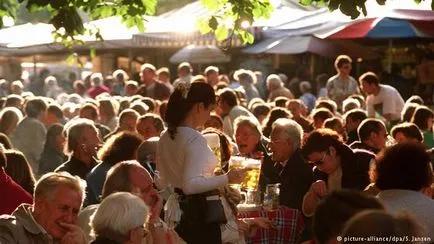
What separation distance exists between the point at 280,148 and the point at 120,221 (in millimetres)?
3571

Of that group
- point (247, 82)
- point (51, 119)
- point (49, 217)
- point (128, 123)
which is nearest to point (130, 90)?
point (247, 82)

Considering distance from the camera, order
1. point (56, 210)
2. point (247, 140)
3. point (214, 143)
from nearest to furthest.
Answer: point (56, 210) → point (214, 143) → point (247, 140)

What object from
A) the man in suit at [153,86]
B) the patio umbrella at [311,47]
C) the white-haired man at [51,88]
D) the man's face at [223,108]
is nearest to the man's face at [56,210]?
the man's face at [223,108]

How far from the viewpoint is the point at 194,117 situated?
799 centimetres

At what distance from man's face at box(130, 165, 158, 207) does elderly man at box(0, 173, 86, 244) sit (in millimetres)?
477

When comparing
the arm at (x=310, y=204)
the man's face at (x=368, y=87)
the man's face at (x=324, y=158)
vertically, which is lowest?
the man's face at (x=368, y=87)

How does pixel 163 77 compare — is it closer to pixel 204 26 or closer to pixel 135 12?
pixel 204 26

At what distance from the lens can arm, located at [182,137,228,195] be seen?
306 inches

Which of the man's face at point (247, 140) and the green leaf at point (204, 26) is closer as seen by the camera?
the man's face at point (247, 140)

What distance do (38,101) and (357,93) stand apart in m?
5.68

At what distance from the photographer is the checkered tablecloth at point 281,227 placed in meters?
8.29

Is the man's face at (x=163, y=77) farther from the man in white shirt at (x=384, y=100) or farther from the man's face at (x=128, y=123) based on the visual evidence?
the man's face at (x=128, y=123)

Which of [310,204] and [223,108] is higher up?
[310,204]

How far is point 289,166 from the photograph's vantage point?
29.4 ft
